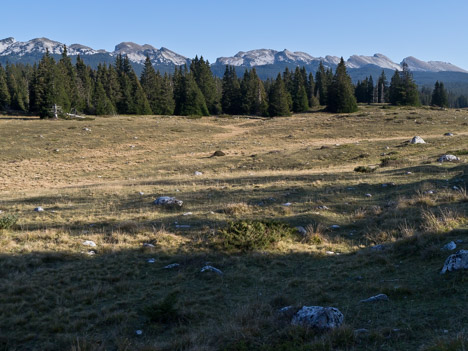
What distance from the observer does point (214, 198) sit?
16422 mm

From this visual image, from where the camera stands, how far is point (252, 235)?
9836 millimetres

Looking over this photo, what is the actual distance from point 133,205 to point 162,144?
110ft

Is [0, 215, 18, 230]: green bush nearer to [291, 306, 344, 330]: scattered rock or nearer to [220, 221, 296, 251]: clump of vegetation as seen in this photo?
[220, 221, 296, 251]: clump of vegetation

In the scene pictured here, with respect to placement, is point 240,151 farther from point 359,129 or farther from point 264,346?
point 264,346

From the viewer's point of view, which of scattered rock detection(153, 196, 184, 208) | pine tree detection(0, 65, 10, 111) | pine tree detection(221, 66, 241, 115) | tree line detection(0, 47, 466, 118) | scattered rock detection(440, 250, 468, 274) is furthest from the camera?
pine tree detection(221, 66, 241, 115)

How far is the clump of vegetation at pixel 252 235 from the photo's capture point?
9695mm

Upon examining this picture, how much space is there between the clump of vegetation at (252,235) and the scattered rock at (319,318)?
177 inches

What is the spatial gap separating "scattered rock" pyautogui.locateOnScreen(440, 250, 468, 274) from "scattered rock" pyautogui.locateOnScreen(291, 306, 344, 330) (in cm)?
266

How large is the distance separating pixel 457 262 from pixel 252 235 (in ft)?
16.3

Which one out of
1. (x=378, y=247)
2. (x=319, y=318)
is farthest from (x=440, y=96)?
(x=319, y=318)

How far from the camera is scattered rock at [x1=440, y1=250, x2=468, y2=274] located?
6.27 m

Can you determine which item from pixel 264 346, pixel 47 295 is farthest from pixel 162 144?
pixel 264 346

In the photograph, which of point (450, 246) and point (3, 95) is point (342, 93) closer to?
point (450, 246)

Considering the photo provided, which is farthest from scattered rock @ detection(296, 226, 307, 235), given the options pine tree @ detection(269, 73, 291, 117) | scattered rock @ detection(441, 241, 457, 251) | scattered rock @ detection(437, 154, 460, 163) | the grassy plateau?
pine tree @ detection(269, 73, 291, 117)
